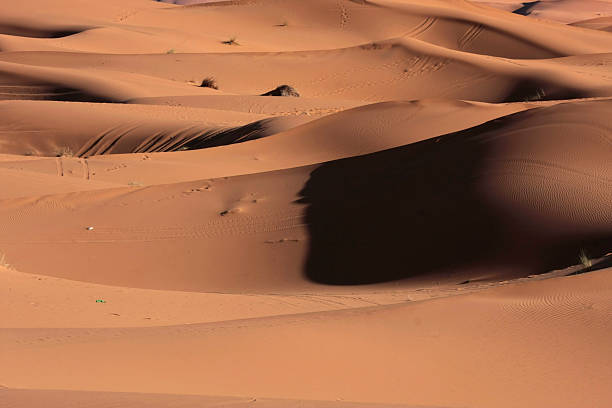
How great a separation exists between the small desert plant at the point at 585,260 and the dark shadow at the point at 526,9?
7755 centimetres

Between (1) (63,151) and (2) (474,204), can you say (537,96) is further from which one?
(2) (474,204)

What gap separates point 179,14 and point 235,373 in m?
46.3

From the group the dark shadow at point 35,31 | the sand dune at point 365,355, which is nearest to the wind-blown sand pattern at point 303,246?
the sand dune at point 365,355

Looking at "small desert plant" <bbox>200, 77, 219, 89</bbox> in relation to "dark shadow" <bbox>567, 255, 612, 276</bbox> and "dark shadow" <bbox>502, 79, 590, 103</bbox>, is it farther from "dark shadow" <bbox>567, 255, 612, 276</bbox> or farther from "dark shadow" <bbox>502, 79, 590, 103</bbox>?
"dark shadow" <bbox>567, 255, 612, 276</bbox>

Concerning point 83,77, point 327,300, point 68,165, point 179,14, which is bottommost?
point 327,300

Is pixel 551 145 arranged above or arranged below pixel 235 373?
above

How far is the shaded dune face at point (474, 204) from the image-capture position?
11.0 metres

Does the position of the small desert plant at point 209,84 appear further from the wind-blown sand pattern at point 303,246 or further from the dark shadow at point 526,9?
the dark shadow at point 526,9

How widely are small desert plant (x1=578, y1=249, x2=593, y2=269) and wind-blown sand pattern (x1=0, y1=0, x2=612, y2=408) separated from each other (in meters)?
0.04

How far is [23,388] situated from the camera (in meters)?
4.82

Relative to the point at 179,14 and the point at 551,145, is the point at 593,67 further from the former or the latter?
the point at 179,14

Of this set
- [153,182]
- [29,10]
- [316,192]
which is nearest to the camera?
[316,192]

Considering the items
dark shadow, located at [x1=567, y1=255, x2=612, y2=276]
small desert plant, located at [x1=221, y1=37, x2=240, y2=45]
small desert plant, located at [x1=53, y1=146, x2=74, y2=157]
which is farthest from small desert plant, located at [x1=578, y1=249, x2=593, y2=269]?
small desert plant, located at [x1=221, y1=37, x2=240, y2=45]

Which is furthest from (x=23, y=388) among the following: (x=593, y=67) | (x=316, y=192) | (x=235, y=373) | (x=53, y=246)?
(x=593, y=67)
